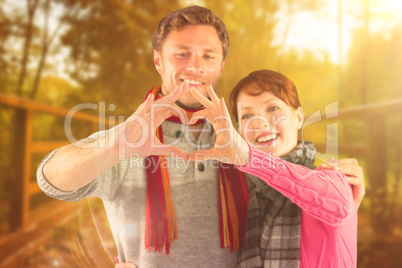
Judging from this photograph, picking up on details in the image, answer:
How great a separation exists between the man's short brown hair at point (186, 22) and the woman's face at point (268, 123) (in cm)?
18

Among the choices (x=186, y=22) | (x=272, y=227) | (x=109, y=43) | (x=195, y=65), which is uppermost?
(x=109, y=43)

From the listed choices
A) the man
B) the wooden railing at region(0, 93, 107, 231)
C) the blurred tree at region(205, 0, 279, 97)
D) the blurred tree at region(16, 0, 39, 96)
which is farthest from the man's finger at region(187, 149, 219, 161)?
the blurred tree at region(16, 0, 39, 96)

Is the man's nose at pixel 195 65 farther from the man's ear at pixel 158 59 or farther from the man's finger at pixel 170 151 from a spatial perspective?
the man's finger at pixel 170 151

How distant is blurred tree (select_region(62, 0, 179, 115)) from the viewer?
4.49 ft

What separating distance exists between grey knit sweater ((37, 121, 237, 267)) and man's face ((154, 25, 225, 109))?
190 millimetres

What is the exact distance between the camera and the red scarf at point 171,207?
0.72 m

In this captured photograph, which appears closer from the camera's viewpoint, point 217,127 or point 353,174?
point 217,127

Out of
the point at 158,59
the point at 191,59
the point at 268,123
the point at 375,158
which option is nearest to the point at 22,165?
the point at 158,59

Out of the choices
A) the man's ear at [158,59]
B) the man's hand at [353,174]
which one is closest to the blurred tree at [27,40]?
the man's ear at [158,59]

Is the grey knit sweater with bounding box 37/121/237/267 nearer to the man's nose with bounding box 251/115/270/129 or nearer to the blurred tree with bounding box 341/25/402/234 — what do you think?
the man's nose with bounding box 251/115/270/129

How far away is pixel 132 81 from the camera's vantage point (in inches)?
50.4

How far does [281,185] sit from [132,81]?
0.86 m

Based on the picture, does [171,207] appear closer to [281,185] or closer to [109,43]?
[281,185]

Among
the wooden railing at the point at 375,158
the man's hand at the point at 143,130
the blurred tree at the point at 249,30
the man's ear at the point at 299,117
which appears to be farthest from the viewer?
the wooden railing at the point at 375,158
